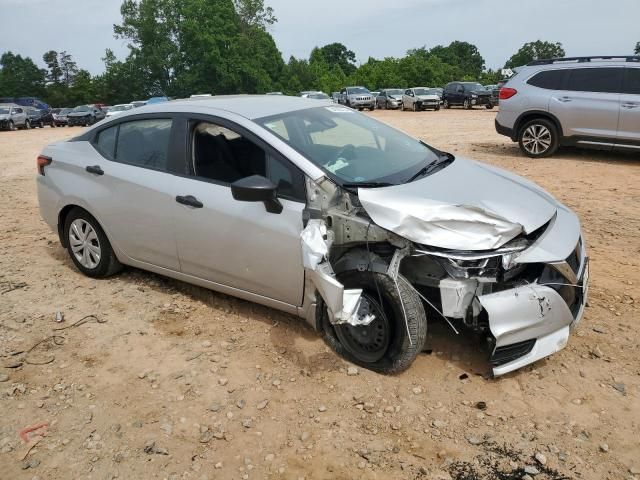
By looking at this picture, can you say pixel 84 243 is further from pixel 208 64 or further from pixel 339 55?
pixel 339 55

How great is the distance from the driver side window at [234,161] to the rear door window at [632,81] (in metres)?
Answer: 8.11

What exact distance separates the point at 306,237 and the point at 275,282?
0.50 meters

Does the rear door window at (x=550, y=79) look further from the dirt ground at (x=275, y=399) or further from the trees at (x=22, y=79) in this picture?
the trees at (x=22, y=79)

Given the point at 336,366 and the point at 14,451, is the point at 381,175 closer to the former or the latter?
the point at 336,366

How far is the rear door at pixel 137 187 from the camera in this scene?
4.08m

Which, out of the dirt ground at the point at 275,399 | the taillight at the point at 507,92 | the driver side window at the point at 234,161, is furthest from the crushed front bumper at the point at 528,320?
the taillight at the point at 507,92

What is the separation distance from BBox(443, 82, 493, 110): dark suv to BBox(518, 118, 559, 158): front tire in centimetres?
2287

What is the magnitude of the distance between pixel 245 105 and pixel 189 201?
0.87 metres

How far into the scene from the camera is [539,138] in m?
10.1

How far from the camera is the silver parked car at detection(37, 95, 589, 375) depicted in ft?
9.98

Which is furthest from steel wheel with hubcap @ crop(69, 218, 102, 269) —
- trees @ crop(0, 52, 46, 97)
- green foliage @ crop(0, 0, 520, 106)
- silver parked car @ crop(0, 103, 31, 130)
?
trees @ crop(0, 52, 46, 97)

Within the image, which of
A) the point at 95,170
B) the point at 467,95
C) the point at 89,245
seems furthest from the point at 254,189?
the point at 467,95

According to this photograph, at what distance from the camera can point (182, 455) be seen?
2783 millimetres

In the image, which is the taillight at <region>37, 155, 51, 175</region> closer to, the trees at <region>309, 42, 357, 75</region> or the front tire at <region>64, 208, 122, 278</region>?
the front tire at <region>64, 208, 122, 278</region>
